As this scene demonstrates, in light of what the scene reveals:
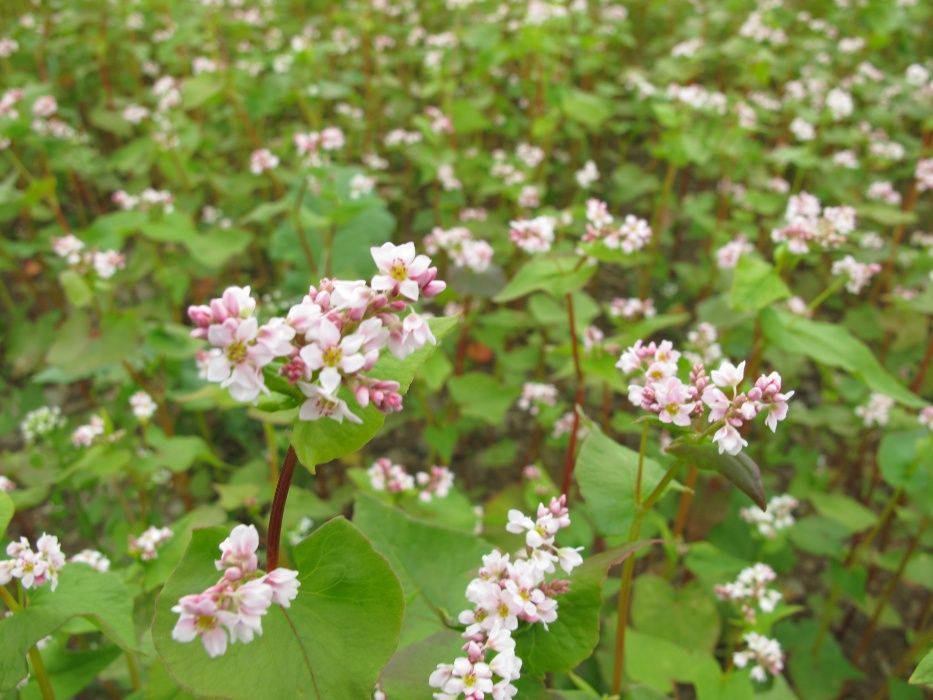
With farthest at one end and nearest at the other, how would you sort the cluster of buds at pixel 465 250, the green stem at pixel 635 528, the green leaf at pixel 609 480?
the cluster of buds at pixel 465 250, the green leaf at pixel 609 480, the green stem at pixel 635 528

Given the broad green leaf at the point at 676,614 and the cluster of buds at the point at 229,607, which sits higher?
the cluster of buds at the point at 229,607

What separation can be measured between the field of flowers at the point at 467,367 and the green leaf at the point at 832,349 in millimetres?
19

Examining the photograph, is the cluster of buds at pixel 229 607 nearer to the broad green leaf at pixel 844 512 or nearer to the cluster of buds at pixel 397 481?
the cluster of buds at pixel 397 481

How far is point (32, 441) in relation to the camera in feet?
11.5

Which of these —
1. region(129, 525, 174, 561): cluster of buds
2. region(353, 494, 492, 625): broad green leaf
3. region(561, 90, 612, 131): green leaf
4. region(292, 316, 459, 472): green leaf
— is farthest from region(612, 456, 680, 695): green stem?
region(561, 90, 612, 131): green leaf

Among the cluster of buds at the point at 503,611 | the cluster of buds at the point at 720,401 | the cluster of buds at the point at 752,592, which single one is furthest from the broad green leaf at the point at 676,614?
the cluster of buds at the point at 720,401

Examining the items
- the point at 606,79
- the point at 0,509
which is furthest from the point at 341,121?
the point at 0,509

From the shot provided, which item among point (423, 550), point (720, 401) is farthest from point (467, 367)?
point (720, 401)

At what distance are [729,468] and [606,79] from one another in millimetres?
5349

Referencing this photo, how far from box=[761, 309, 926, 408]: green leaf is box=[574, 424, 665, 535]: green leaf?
92cm

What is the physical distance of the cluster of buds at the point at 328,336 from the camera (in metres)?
1.06

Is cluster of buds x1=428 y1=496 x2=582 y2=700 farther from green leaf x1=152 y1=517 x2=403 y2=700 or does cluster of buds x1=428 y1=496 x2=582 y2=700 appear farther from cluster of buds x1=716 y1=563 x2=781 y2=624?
cluster of buds x1=716 y1=563 x2=781 y2=624

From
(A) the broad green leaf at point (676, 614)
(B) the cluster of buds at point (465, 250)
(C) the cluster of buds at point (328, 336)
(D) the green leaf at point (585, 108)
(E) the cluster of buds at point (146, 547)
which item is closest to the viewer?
(C) the cluster of buds at point (328, 336)

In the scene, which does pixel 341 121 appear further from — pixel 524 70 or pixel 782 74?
pixel 782 74
